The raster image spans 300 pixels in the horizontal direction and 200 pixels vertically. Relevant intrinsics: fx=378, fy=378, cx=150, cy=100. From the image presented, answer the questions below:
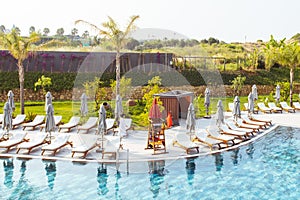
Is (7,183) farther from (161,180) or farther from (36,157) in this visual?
(161,180)

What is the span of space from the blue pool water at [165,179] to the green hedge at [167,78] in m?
14.1

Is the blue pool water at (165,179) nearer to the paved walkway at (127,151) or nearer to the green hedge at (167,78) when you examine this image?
the paved walkway at (127,151)

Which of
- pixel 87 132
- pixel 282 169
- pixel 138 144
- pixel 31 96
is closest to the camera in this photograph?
pixel 282 169

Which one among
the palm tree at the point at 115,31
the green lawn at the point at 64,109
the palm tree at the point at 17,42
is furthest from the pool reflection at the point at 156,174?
the palm tree at the point at 17,42

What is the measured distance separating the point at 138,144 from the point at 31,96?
13524mm

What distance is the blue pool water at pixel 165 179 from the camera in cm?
911

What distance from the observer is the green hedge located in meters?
25.1

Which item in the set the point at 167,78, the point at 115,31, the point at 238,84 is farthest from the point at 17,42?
the point at 238,84

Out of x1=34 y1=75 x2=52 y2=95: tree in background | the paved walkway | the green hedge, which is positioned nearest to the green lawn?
x1=34 y1=75 x2=52 y2=95: tree in background

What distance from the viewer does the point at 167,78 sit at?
92.9 feet

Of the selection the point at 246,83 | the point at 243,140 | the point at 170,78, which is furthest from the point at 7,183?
the point at 246,83

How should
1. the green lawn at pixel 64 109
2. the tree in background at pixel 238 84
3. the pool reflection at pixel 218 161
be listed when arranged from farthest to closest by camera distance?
the tree in background at pixel 238 84
the green lawn at pixel 64 109
the pool reflection at pixel 218 161

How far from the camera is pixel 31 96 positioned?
24.7 meters

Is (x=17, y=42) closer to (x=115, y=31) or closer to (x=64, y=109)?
(x=64, y=109)
